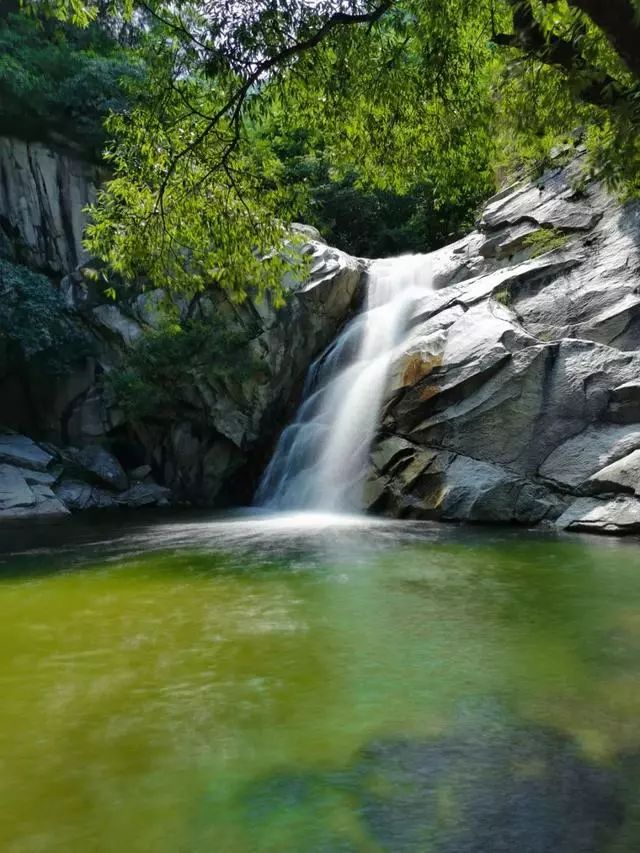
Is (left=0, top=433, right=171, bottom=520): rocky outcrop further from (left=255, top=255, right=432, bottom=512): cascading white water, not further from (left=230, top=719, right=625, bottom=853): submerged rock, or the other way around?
(left=230, top=719, right=625, bottom=853): submerged rock

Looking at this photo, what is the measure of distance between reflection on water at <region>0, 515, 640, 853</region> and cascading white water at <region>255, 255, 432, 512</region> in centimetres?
646

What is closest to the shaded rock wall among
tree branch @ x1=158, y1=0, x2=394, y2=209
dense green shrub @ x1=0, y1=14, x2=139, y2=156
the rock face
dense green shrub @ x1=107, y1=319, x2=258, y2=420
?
dense green shrub @ x1=107, y1=319, x2=258, y2=420

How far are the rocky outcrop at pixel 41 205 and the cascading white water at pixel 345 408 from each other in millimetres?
10421

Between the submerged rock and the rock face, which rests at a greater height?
the rock face

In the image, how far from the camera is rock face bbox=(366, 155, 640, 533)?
12.2m

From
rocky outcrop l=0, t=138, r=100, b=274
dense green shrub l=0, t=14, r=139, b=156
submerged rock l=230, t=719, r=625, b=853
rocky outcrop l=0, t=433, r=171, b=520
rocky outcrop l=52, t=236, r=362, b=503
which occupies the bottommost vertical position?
submerged rock l=230, t=719, r=625, b=853

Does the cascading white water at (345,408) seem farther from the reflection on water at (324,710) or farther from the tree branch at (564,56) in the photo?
the tree branch at (564,56)

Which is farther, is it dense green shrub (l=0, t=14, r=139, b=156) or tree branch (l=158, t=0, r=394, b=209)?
dense green shrub (l=0, t=14, r=139, b=156)

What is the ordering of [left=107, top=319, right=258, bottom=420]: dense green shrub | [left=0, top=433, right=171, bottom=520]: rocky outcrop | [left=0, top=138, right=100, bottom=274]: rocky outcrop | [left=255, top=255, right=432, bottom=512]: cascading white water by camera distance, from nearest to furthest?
[left=255, top=255, right=432, bottom=512]: cascading white water → [left=0, top=433, right=171, bottom=520]: rocky outcrop → [left=107, top=319, right=258, bottom=420]: dense green shrub → [left=0, top=138, right=100, bottom=274]: rocky outcrop

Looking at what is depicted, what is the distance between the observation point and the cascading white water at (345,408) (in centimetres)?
1484

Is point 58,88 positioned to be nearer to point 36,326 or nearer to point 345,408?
point 36,326

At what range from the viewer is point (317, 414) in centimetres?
1667

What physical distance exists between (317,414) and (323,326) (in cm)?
312

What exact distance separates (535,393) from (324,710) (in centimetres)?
987
